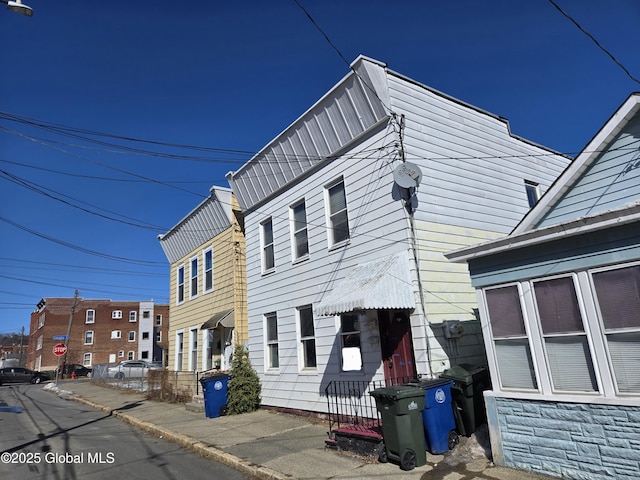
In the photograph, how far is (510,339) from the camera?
256 inches

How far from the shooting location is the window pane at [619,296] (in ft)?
17.3

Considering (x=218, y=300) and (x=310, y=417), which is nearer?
(x=310, y=417)

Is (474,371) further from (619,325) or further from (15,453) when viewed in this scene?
(15,453)

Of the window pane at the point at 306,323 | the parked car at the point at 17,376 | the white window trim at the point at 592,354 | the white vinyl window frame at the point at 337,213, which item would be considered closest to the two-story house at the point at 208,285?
the window pane at the point at 306,323

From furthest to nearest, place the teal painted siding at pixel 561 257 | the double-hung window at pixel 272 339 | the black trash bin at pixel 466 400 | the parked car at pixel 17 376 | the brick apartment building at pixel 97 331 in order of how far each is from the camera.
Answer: the brick apartment building at pixel 97 331, the parked car at pixel 17 376, the double-hung window at pixel 272 339, the black trash bin at pixel 466 400, the teal painted siding at pixel 561 257

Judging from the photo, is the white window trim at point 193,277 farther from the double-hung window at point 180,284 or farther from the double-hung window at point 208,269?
the double-hung window at point 180,284

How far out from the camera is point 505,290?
660 cm

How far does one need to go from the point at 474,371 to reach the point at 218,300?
11034 millimetres

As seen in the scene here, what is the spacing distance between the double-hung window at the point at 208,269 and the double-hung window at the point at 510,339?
12908mm

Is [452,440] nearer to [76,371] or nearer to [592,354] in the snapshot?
[592,354]

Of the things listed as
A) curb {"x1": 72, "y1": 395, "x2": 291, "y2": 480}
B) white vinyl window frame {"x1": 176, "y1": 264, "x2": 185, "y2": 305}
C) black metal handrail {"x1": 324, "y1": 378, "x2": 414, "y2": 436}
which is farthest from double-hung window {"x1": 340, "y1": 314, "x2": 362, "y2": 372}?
white vinyl window frame {"x1": 176, "y1": 264, "x2": 185, "y2": 305}

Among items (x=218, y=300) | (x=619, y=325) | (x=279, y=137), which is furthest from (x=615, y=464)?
(x=218, y=300)

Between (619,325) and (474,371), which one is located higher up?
(619,325)

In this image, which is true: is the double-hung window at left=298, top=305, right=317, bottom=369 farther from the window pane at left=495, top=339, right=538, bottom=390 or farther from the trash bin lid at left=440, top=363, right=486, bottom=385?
the window pane at left=495, top=339, right=538, bottom=390
